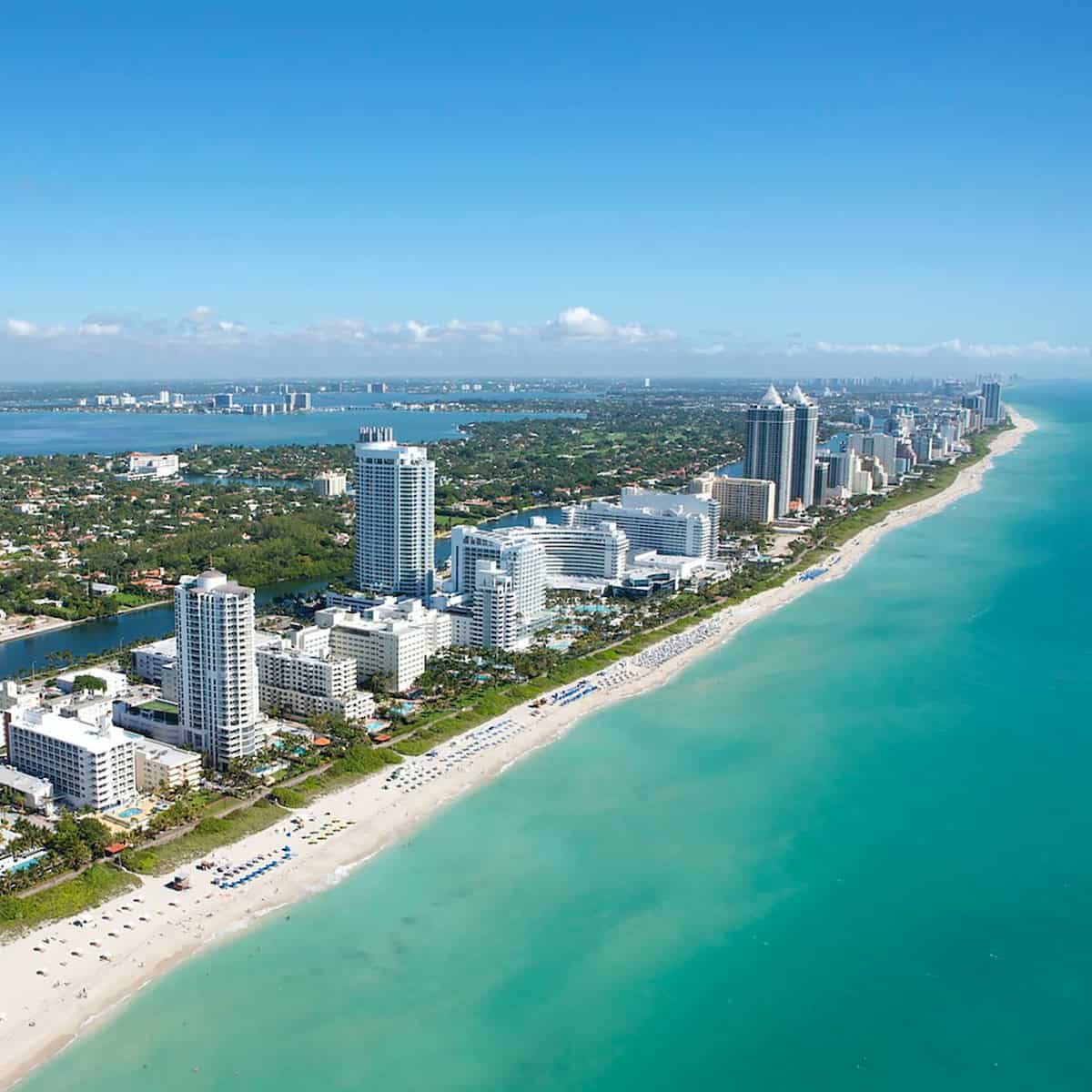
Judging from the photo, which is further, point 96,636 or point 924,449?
point 924,449

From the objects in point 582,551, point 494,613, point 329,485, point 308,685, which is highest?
point 329,485

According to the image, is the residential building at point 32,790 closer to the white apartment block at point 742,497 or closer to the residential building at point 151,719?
the residential building at point 151,719

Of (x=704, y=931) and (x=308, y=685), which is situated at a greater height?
(x=308, y=685)

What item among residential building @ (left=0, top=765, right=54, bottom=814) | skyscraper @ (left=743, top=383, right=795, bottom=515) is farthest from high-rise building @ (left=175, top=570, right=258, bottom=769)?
skyscraper @ (left=743, top=383, right=795, bottom=515)

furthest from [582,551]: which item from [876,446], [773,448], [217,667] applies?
[876,446]

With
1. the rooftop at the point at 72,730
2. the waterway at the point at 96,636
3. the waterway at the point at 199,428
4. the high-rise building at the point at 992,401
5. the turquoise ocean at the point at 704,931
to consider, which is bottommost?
the turquoise ocean at the point at 704,931

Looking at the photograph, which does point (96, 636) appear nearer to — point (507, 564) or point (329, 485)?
point (507, 564)

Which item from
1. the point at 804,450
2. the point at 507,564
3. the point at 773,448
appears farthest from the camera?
the point at 804,450

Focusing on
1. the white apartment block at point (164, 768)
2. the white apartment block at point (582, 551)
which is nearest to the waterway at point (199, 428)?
the white apartment block at point (582, 551)
